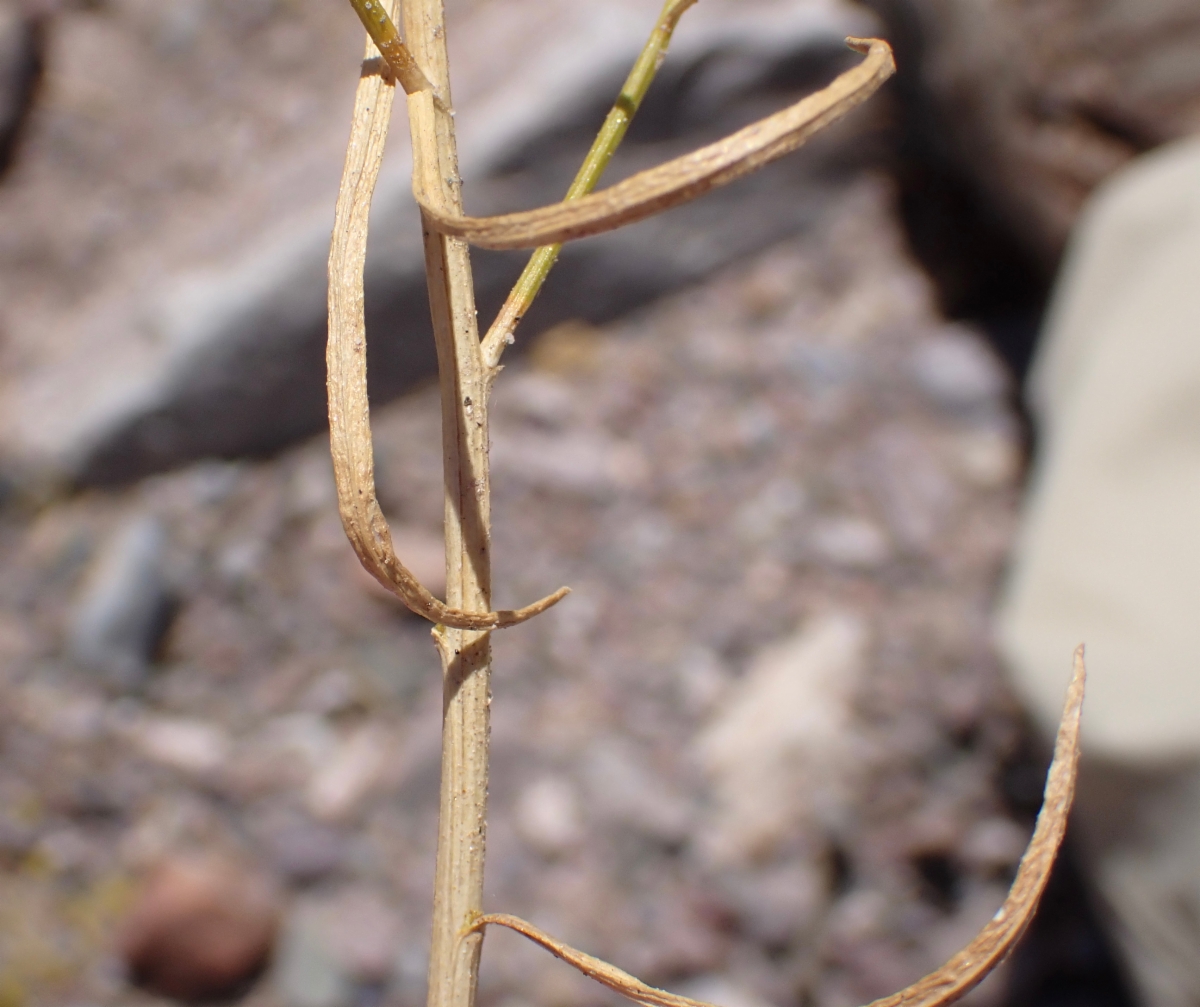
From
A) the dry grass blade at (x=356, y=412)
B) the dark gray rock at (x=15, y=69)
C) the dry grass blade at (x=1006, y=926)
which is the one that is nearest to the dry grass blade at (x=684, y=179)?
the dry grass blade at (x=356, y=412)

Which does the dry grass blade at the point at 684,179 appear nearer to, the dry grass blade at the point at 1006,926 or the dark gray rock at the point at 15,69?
the dry grass blade at the point at 1006,926

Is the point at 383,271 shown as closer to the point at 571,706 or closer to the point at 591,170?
the point at 571,706

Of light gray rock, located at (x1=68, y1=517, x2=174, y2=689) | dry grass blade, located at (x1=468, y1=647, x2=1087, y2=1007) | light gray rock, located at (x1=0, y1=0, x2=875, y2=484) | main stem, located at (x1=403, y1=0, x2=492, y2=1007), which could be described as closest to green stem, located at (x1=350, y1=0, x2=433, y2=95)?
main stem, located at (x1=403, y1=0, x2=492, y2=1007)

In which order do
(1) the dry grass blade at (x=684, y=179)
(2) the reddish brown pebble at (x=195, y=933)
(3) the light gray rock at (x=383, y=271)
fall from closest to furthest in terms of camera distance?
1. (1) the dry grass blade at (x=684, y=179)
2. (2) the reddish brown pebble at (x=195, y=933)
3. (3) the light gray rock at (x=383, y=271)

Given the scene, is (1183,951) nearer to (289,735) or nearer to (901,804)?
(901,804)

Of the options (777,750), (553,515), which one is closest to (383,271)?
(553,515)

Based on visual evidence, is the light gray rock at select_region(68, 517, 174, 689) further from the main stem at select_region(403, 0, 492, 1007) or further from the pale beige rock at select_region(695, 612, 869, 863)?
the main stem at select_region(403, 0, 492, 1007)

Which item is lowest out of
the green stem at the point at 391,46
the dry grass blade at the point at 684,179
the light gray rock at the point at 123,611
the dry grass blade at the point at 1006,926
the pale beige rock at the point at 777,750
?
the pale beige rock at the point at 777,750

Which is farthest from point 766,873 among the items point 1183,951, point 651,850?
point 1183,951
